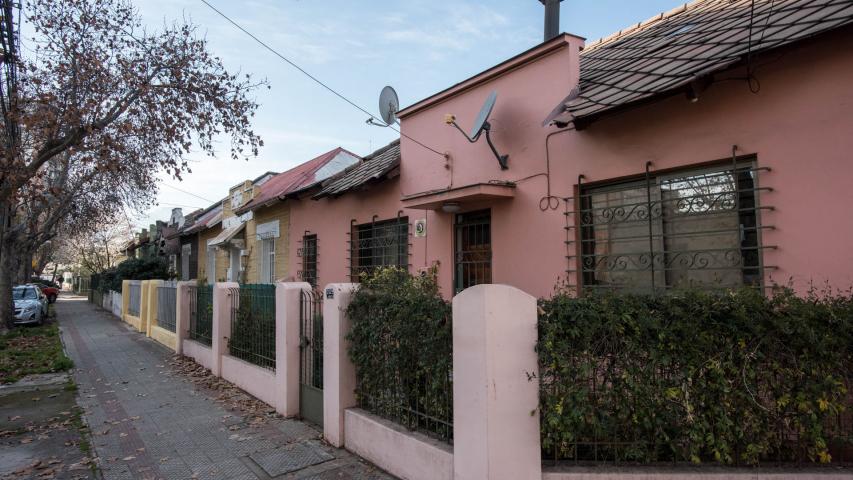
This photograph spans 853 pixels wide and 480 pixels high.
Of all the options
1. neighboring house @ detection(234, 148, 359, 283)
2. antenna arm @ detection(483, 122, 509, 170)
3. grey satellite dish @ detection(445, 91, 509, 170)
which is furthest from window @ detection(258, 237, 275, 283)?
antenna arm @ detection(483, 122, 509, 170)

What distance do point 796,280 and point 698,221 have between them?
1.02 m

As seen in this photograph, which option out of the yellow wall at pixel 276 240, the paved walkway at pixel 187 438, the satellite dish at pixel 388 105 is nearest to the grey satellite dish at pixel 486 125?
the satellite dish at pixel 388 105

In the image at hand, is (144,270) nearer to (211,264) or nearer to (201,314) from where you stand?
(211,264)

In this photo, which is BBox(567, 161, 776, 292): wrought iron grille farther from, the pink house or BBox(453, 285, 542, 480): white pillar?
BBox(453, 285, 542, 480): white pillar

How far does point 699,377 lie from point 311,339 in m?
4.34

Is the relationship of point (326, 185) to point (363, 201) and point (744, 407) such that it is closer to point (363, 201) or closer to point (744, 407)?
point (363, 201)

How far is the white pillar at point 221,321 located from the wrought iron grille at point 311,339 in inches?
106

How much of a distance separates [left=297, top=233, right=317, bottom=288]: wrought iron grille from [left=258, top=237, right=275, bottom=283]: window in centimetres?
210

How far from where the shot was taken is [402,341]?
4.64 meters

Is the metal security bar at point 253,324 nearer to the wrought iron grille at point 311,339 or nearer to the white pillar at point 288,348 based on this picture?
the white pillar at point 288,348

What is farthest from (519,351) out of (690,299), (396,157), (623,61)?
(396,157)

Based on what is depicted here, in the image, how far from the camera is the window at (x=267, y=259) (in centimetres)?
1326

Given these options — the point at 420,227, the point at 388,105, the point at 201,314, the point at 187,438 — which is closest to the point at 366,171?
the point at 388,105

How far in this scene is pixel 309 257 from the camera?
11.3 meters
